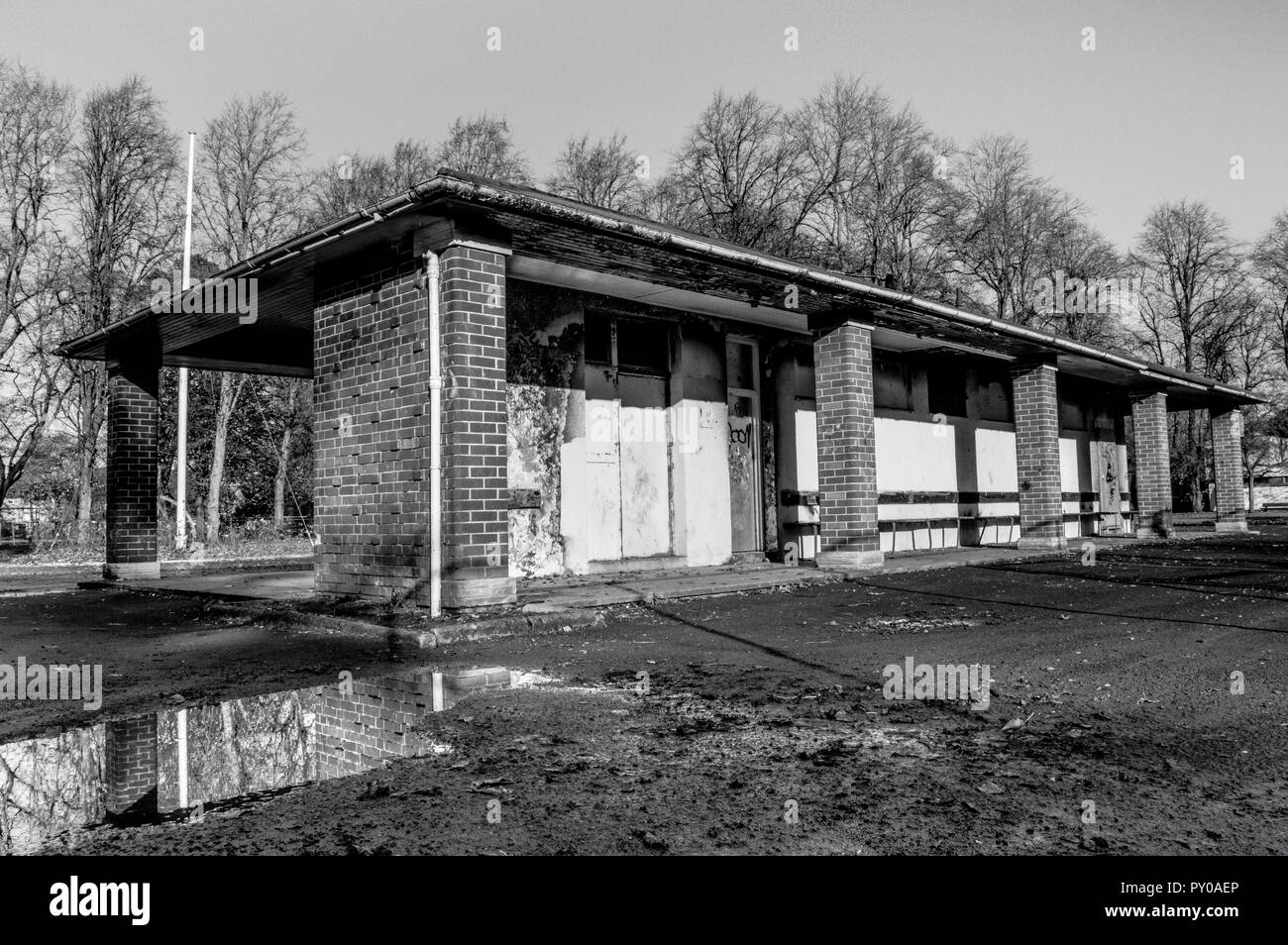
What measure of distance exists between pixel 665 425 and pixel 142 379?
24.5 ft

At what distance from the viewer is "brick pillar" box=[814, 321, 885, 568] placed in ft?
37.7

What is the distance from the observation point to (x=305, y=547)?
24062mm

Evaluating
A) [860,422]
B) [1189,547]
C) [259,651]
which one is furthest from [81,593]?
[1189,547]

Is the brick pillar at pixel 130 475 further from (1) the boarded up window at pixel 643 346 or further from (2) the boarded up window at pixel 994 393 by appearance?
(2) the boarded up window at pixel 994 393

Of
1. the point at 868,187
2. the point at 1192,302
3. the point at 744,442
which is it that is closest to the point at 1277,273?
the point at 1192,302

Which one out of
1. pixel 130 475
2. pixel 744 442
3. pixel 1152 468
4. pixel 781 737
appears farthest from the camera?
pixel 1152 468

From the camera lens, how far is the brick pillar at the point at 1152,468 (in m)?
19.3

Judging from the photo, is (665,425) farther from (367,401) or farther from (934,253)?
(934,253)

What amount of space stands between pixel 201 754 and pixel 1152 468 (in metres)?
21.0

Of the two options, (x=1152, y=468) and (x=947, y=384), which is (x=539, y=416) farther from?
(x=1152, y=468)

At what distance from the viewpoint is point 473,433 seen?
7262 millimetres

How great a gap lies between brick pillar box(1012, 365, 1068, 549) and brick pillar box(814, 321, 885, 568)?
524 cm

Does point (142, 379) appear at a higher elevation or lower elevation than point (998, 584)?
higher

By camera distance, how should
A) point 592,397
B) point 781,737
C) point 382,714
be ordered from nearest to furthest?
point 781,737 < point 382,714 < point 592,397
